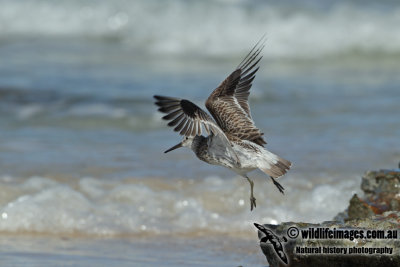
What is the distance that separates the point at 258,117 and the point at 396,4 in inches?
335

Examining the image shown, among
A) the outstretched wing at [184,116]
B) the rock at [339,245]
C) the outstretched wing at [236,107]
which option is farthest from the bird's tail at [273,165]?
the rock at [339,245]

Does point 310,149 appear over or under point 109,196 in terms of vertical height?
over

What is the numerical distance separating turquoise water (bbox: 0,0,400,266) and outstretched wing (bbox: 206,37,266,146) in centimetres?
93

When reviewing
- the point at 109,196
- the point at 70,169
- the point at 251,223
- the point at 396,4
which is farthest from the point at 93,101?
the point at 396,4

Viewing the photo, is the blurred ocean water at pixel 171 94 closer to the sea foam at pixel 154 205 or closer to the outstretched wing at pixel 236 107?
the sea foam at pixel 154 205

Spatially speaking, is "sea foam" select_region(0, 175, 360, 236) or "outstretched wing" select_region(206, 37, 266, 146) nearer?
"outstretched wing" select_region(206, 37, 266, 146)

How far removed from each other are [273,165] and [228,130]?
523mm

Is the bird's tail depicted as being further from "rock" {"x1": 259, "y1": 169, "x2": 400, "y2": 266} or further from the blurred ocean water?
the blurred ocean water

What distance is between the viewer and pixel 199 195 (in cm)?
630

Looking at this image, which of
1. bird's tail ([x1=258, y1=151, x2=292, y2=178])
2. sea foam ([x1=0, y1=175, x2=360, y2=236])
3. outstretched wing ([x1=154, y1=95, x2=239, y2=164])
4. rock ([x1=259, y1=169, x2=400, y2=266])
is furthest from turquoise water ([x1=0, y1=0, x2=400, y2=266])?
rock ([x1=259, y1=169, x2=400, y2=266])

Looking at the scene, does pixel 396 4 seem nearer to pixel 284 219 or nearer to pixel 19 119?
pixel 19 119

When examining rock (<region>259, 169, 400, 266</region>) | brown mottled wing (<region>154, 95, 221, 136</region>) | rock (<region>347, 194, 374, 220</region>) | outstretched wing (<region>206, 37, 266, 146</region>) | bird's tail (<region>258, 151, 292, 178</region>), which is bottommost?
rock (<region>259, 169, 400, 266</region>)

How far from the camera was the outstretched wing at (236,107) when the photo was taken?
5156mm

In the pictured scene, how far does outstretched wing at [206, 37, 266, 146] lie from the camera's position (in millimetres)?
5156
